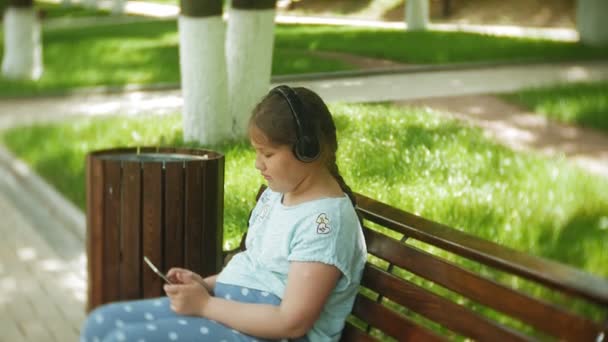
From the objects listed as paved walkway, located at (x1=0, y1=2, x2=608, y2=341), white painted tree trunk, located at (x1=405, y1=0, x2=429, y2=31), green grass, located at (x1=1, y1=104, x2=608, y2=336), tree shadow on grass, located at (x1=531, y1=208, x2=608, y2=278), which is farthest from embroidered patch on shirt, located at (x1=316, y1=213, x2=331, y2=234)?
white painted tree trunk, located at (x1=405, y1=0, x2=429, y2=31)

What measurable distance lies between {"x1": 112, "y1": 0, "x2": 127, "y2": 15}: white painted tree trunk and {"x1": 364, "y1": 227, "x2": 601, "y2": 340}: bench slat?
2866 centimetres

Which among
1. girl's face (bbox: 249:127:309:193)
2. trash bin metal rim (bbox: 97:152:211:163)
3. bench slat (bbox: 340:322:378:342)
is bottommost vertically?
bench slat (bbox: 340:322:378:342)

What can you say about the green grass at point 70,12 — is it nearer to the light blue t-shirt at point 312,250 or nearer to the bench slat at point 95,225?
the bench slat at point 95,225

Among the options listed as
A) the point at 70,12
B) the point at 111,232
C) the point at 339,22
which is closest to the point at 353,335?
the point at 111,232

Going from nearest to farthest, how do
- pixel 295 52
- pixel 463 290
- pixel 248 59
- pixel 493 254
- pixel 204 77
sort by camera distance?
pixel 493 254, pixel 463 290, pixel 204 77, pixel 248 59, pixel 295 52

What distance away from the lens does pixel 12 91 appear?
550 inches

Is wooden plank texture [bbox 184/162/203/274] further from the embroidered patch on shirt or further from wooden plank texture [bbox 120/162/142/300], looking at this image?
the embroidered patch on shirt

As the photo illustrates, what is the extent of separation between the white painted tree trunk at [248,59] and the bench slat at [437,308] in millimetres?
4874

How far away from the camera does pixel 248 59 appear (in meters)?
8.18

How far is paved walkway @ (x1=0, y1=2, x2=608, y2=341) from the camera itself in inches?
222

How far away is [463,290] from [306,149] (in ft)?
1.98

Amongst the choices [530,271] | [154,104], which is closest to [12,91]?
[154,104]

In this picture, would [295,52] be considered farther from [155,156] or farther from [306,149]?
[306,149]

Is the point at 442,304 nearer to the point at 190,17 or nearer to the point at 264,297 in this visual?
the point at 264,297
